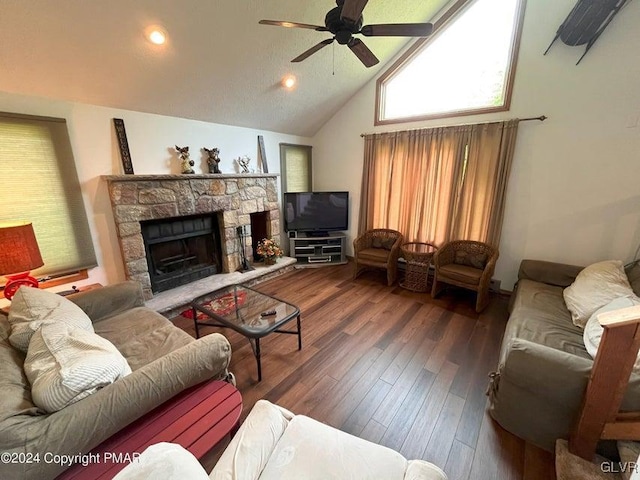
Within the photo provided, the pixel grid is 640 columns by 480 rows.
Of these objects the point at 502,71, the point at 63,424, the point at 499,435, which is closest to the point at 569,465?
the point at 499,435

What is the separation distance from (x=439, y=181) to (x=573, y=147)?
1.31m

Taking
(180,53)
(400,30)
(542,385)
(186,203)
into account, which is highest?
(180,53)

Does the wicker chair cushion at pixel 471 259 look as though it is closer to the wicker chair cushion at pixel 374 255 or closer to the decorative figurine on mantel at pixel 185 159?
the wicker chair cushion at pixel 374 255

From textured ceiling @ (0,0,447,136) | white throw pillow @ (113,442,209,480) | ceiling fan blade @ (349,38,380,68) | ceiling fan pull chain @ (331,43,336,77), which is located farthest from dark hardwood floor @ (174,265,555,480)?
ceiling fan pull chain @ (331,43,336,77)

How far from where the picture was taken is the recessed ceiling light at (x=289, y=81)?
3075 millimetres

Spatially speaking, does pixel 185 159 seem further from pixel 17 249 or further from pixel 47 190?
pixel 17 249

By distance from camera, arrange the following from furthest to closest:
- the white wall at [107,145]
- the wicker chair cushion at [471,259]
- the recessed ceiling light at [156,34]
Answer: the wicker chair cushion at [471,259]
the white wall at [107,145]
the recessed ceiling light at [156,34]

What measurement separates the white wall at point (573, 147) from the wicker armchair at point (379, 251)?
1336mm

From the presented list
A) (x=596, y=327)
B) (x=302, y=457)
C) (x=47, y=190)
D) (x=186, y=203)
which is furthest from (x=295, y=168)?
(x=302, y=457)

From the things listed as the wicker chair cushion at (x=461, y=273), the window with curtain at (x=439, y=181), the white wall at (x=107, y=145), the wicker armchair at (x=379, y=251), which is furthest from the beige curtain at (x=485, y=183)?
the white wall at (x=107, y=145)

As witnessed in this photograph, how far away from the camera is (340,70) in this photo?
3309 mm

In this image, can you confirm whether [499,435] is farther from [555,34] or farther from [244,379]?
[555,34]

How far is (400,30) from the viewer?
1755mm

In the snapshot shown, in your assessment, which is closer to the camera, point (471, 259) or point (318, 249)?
point (471, 259)
